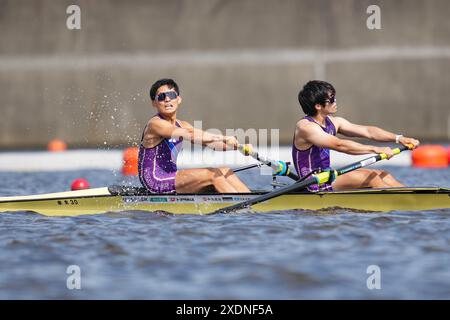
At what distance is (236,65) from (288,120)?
1805 millimetres

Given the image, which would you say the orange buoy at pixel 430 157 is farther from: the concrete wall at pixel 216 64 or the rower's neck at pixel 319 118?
the rower's neck at pixel 319 118

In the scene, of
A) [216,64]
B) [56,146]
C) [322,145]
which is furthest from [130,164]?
[322,145]

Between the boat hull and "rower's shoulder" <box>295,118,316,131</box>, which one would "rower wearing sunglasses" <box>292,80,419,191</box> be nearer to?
"rower's shoulder" <box>295,118,316,131</box>

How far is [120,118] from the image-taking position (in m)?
22.0

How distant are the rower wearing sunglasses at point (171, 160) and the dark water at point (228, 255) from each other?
1.32 feet

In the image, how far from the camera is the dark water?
5.89 meters

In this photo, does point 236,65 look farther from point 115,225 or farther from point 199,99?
point 115,225

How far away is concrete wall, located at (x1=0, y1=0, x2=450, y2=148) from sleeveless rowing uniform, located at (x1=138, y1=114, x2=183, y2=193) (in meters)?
12.0

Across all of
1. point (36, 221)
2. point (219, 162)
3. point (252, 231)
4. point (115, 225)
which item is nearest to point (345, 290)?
point (252, 231)

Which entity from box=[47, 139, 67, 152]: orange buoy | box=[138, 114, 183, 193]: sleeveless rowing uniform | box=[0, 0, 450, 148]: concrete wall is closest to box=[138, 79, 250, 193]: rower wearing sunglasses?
box=[138, 114, 183, 193]: sleeveless rowing uniform

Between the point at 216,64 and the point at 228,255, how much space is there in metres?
15.1

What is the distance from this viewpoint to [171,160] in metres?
9.62

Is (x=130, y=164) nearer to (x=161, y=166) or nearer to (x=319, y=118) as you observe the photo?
(x=161, y=166)

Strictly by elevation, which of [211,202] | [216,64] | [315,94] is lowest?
[211,202]
